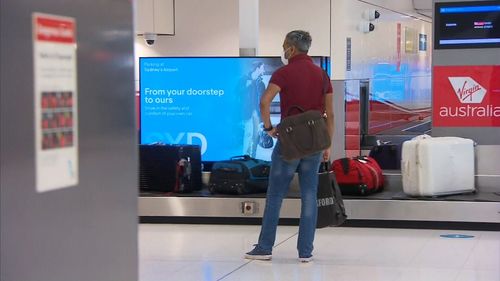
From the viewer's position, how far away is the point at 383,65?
1716 centimetres

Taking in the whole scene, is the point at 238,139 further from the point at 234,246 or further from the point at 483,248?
the point at 483,248

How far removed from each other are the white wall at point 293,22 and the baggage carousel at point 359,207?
4.86m

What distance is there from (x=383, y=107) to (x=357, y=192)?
32.6ft

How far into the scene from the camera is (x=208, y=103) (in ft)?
28.0

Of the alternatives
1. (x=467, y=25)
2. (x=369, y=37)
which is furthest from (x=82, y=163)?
(x=369, y=37)

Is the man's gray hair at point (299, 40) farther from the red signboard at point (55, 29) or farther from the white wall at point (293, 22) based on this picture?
the white wall at point (293, 22)

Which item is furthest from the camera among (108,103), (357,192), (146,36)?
(146,36)

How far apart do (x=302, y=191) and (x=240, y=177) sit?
80.2 inches

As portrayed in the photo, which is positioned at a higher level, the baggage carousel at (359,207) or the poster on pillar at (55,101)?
the poster on pillar at (55,101)

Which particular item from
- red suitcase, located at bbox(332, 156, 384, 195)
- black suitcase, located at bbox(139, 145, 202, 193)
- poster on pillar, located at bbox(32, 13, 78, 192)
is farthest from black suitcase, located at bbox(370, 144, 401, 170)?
poster on pillar, located at bbox(32, 13, 78, 192)

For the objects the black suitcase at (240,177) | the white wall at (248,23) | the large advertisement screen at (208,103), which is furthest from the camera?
the white wall at (248,23)

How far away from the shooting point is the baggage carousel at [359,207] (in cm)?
724

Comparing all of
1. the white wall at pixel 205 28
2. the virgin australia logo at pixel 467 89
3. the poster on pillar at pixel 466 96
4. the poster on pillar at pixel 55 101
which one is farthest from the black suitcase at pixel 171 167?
the poster on pillar at pixel 55 101

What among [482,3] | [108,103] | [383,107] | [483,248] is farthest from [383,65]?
[108,103]
